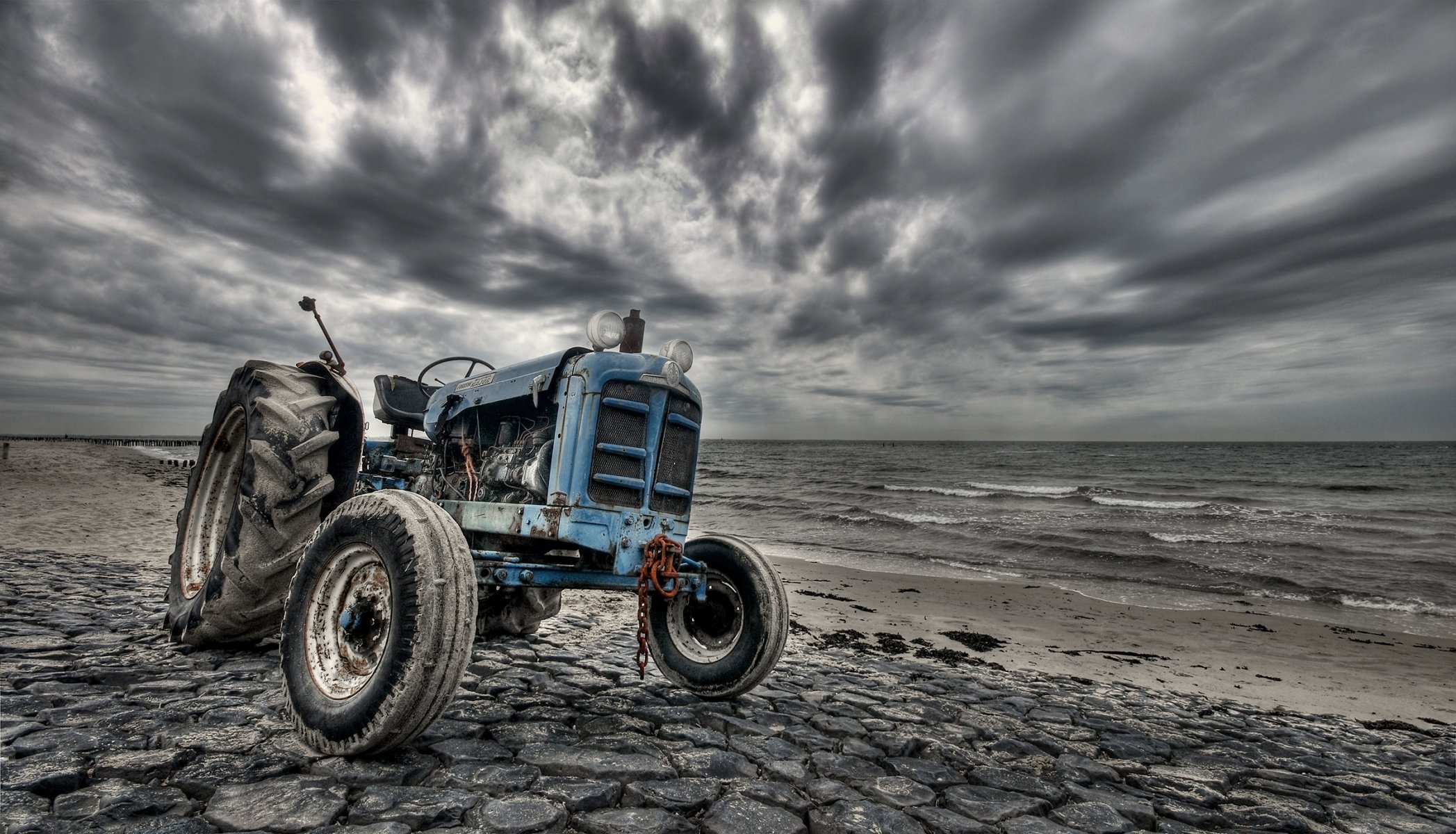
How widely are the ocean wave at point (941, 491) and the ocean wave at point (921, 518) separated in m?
6.57

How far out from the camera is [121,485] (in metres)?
17.6

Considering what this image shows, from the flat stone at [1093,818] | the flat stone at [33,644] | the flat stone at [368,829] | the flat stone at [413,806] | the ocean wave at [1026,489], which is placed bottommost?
the ocean wave at [1026,489]

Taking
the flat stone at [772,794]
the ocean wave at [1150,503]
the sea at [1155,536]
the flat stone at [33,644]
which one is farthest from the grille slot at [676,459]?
the ocean wave at [1150,503]

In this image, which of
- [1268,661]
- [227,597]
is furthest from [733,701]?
[1268,661]

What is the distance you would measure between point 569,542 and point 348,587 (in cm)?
101

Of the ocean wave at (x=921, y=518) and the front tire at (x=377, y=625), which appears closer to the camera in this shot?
the front tire at (x=377, y=625)

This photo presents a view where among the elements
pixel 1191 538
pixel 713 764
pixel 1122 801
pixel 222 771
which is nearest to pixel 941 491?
pixel 1191 538

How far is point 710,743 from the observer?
3086 mm

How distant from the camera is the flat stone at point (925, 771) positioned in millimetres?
2854

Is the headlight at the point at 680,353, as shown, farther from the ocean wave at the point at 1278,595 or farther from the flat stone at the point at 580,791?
the ocean wave at the point at 1278,595

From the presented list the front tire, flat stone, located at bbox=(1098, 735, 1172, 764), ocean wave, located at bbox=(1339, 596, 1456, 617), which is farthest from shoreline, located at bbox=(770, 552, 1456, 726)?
the front tire

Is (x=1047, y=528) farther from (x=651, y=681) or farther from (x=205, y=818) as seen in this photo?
(x=205, y=818)

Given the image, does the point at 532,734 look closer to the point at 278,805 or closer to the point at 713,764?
the point at 713,764

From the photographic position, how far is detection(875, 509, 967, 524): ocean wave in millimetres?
17875
